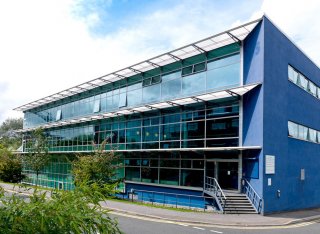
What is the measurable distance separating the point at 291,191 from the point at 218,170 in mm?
5366

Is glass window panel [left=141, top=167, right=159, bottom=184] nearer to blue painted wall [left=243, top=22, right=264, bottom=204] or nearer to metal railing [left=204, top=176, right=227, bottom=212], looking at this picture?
metal railing [left=204, top=176, right=227, bottom=212]

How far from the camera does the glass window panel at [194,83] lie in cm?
2456

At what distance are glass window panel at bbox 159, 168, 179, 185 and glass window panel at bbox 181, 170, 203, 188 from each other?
0.63 metres

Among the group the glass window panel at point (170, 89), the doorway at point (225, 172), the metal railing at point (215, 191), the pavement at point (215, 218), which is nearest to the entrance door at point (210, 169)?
the doorway at point (225, 172)

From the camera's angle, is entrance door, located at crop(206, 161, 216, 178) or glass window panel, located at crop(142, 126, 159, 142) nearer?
entrance door, located at crop(206, 161, 216, 178)

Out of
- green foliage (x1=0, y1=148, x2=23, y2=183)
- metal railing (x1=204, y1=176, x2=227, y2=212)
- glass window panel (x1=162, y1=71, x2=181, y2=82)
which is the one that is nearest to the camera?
metal railing (x1=204, y1=176, x2=227, y2=212)

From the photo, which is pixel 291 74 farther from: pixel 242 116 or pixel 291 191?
pixel 291 191

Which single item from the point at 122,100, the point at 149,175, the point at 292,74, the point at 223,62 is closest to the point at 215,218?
the point at 223,62

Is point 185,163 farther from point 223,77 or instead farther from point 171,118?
point 223,77

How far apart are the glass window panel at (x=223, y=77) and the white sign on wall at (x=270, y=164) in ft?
16.4

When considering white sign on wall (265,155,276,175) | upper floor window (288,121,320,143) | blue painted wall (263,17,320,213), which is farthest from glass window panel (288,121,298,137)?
white sign on wall (265,155,276,175)

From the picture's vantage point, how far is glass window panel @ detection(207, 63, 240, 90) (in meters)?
22.4

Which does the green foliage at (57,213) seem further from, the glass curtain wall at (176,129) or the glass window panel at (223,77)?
the glass window panel at (223,77)

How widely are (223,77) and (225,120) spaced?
2883 mm
